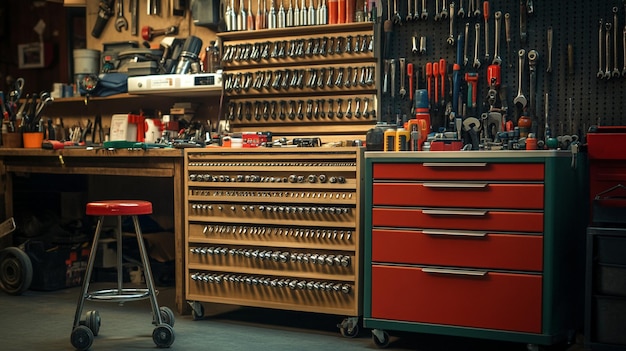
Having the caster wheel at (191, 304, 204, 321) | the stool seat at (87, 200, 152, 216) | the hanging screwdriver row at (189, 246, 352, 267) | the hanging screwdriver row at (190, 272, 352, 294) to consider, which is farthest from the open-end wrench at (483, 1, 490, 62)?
the caster wheel at (191, 304, 204, 321)

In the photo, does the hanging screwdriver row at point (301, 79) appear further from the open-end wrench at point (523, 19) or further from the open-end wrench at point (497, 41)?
the open-end wrench at point (523, 19)

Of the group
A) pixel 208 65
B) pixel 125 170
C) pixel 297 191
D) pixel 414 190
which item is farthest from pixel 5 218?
pixel 414 190

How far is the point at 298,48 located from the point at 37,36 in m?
2.97

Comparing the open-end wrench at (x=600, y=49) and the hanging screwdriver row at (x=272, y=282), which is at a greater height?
the open-end wrench at (x=600, y=49)

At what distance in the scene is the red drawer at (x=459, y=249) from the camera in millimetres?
3229

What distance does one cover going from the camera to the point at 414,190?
3467mm

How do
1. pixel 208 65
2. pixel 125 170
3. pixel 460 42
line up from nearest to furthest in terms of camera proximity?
pixel 460 42
pixel 125 170
pixel 208 65

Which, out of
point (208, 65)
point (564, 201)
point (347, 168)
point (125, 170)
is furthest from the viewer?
point (208, 65)

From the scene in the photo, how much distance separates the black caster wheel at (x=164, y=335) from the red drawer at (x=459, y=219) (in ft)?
3.50

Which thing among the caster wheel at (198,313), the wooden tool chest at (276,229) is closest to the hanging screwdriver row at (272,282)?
the wooden tool chest at (276,229)

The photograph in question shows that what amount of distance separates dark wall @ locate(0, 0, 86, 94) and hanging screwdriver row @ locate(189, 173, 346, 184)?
2.52 m

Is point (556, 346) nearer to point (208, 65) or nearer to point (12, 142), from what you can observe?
point (208, 65)

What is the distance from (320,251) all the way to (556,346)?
1.20 m

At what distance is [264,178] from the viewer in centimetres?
396
